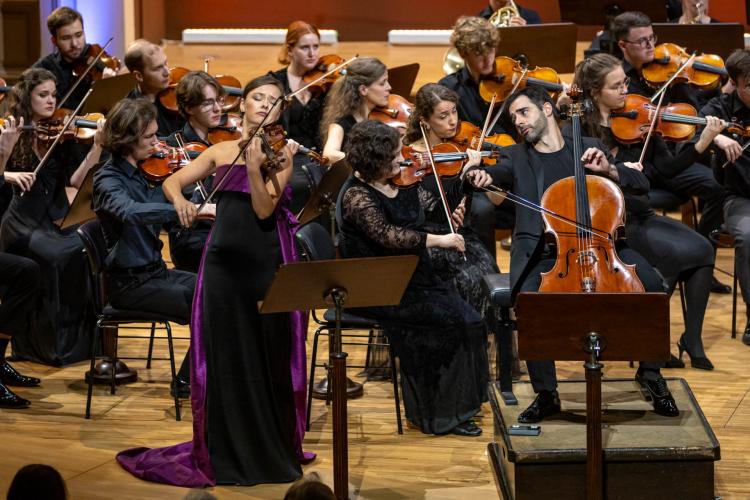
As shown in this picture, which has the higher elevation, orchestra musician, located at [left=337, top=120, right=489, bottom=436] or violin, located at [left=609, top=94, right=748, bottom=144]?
violin, located at [left=609, top=94, right=748, bottom=144]

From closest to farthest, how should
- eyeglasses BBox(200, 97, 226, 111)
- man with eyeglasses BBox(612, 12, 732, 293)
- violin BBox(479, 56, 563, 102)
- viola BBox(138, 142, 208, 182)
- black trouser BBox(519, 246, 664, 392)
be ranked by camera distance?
black trouser BBox(519, 246, 664, 392), viola BBox(138, 142, 208, 182), eyeglasses BBox(200, 97, 226, 111), man with eyeglasses BBox(612, 12, 732, 293), violin BBox(479, 56, 563, 102)

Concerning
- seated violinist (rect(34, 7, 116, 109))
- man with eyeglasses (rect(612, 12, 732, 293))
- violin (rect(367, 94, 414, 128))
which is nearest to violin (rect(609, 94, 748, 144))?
man with eyeglasses (rect(612, 12, 732, 293))

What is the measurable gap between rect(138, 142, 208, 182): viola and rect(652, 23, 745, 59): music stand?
2.70 metres

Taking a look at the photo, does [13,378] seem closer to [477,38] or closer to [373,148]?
[373,148]

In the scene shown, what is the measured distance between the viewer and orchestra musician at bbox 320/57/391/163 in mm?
5367

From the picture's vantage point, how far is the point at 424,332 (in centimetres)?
424

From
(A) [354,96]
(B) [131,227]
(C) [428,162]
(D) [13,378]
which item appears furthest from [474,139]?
→ (D) [13,378]

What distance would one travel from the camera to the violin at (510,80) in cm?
577

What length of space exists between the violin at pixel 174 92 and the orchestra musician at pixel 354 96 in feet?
1.62

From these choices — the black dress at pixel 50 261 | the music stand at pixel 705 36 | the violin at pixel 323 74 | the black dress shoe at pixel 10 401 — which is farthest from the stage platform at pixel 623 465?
the music stand at pixel 705 36

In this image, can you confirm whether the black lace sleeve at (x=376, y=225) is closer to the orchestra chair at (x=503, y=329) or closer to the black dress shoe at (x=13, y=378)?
the orchestra chair at (x=503, y=329)

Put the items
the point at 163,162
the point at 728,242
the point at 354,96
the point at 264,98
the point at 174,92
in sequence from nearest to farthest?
the point at 264,98
the point at 163,162
the point at 728,242
the point at 354,96
the point at 174,92

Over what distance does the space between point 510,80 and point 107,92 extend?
74.9 inches

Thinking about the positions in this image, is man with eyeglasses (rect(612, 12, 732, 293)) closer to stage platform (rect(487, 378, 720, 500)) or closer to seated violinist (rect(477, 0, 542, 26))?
seated violinist (rect(477, 0, 542, 26))
